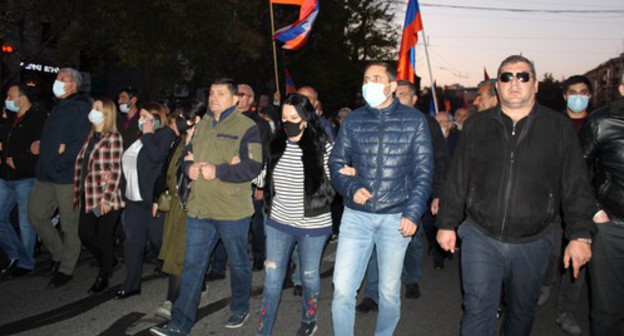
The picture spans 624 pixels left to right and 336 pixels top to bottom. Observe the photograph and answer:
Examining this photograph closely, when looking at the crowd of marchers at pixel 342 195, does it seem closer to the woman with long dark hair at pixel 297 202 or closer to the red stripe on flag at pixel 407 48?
the woman with long dark hair at pixel 297 202

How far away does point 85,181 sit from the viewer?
5938 mm

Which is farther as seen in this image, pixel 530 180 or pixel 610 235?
pixel 610 235

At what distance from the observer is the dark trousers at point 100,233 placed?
5.98 metres

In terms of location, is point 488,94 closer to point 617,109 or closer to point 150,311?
point 617,109

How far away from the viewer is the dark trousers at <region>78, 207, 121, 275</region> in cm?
598

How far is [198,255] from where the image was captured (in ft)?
15.6

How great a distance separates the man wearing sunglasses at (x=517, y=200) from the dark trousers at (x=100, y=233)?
3.81 meters

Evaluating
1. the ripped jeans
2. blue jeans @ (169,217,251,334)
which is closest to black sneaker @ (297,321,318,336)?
the ripped jeans

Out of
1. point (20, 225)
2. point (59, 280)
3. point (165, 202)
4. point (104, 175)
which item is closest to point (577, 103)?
point (165, 202)

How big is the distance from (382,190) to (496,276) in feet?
3.19

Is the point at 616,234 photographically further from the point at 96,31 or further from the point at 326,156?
the point at 96,31

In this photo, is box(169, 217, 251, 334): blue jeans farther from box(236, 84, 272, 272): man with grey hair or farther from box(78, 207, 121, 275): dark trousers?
box(236, 84, 272, 272): man with grey hair

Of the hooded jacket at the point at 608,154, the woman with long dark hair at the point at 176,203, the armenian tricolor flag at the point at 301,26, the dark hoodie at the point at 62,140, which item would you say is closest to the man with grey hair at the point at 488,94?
the hooded jacket at the point at 608,154

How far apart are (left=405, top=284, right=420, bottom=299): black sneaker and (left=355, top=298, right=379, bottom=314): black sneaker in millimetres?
592
